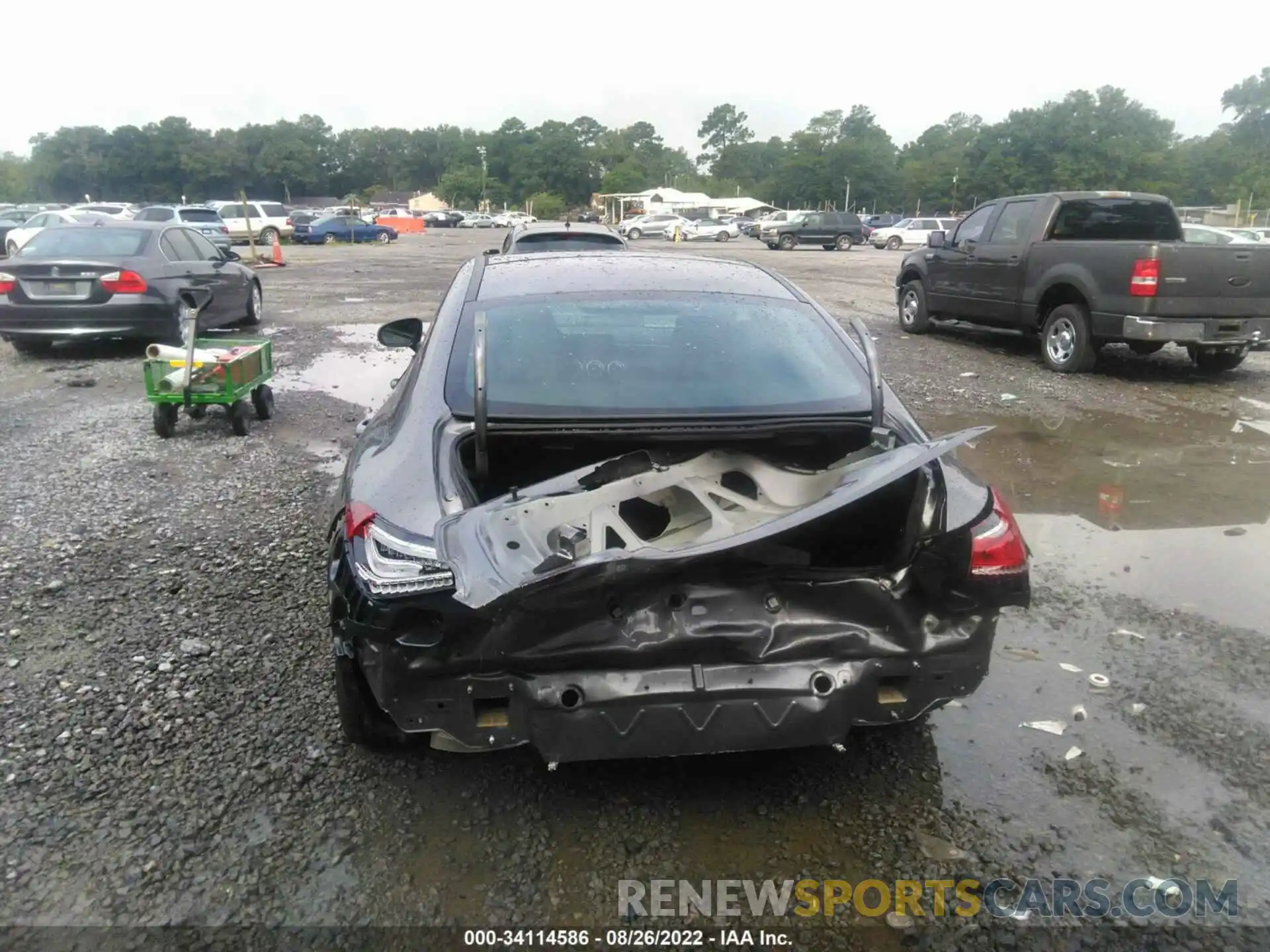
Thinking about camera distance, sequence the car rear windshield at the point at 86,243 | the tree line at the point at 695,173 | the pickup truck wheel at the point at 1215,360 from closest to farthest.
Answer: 1. the car rear windshield at the point at 86,243
2. the pickup truck wheel at the point at 1215,360
3. the tree line at the point at 695,173

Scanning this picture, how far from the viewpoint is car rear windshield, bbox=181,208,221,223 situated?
97.6 feet

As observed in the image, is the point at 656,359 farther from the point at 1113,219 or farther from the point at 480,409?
the point at 1113,219

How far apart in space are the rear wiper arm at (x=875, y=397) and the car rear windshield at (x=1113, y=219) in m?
8.62

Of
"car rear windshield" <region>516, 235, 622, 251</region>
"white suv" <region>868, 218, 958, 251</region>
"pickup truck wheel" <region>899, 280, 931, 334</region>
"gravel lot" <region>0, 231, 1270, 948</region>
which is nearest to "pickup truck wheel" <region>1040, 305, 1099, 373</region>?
"pickup truck wheel" <region>899, 280, 931, 334</region>

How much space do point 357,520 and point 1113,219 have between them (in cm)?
1079

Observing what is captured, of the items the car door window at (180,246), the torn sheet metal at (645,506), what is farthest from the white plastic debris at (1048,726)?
the car door window at (180,246)

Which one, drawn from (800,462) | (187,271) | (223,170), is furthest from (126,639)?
(223,170)

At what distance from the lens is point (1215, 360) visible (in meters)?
10.9

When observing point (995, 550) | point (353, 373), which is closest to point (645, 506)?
point (995, 550)

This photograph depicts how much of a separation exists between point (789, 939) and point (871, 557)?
1128mm

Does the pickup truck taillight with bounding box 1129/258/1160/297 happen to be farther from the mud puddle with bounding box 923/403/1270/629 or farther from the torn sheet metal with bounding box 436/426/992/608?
the torn sheet metal with bounding box 436/426/992/608

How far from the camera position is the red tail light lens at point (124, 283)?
33.1 ft

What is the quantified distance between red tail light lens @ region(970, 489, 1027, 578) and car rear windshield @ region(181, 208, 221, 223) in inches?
1214

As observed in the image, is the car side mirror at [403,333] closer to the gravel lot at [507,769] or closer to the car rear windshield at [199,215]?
the gravel lot at [507,769]
